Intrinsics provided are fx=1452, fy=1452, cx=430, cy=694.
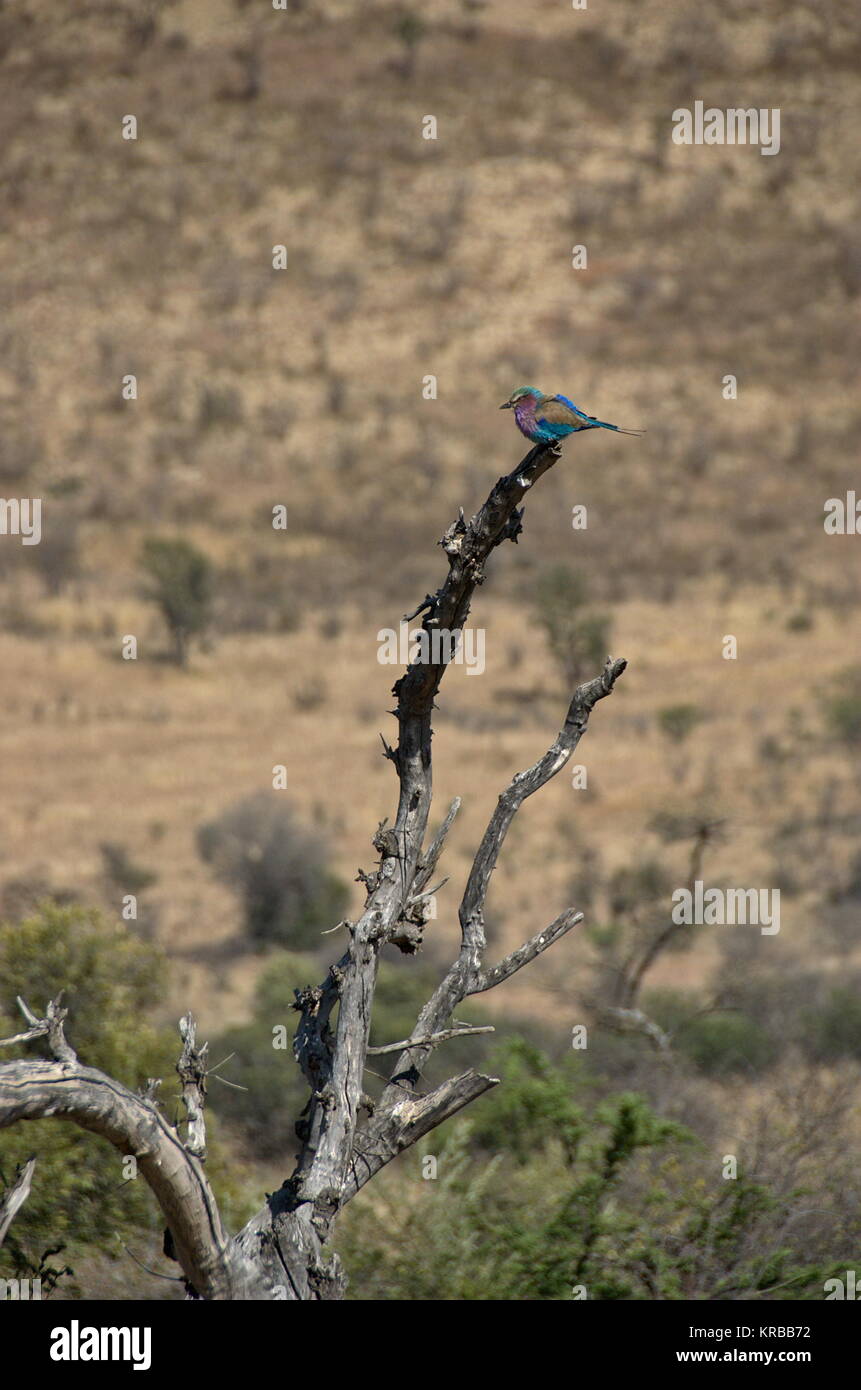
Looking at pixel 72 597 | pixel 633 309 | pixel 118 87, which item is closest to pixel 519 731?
pixel 72 597

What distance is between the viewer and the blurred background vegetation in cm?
886

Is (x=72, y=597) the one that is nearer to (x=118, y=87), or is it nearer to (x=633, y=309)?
(x=633, y=309)

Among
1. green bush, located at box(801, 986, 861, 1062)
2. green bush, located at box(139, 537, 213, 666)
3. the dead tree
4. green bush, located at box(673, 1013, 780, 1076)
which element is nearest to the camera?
the dead tree

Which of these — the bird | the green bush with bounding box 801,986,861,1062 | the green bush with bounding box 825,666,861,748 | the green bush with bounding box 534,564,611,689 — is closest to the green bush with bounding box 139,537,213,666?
the green bush with bounding box 534,564,611,689

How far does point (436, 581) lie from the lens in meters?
29.4

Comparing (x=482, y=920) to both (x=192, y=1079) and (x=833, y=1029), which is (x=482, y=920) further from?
(x=833, y=1029)

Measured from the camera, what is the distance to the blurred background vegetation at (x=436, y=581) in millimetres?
8859

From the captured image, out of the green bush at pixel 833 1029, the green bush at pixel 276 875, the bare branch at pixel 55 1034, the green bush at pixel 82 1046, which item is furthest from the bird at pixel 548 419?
the green bush at pixel 276 875

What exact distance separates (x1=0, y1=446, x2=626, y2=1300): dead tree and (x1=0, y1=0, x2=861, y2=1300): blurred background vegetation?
317 cm

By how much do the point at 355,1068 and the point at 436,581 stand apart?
2548 centimetres

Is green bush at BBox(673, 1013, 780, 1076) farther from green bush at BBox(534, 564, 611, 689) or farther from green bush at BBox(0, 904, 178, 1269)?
green bush at BBox(534, 564, 611, 689)

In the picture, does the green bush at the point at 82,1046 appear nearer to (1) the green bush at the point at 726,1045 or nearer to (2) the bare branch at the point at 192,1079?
(2) the bare branch at the point at 192,1079

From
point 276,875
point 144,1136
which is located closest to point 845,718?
point 276,875

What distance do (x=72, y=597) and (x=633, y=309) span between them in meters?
18.4
